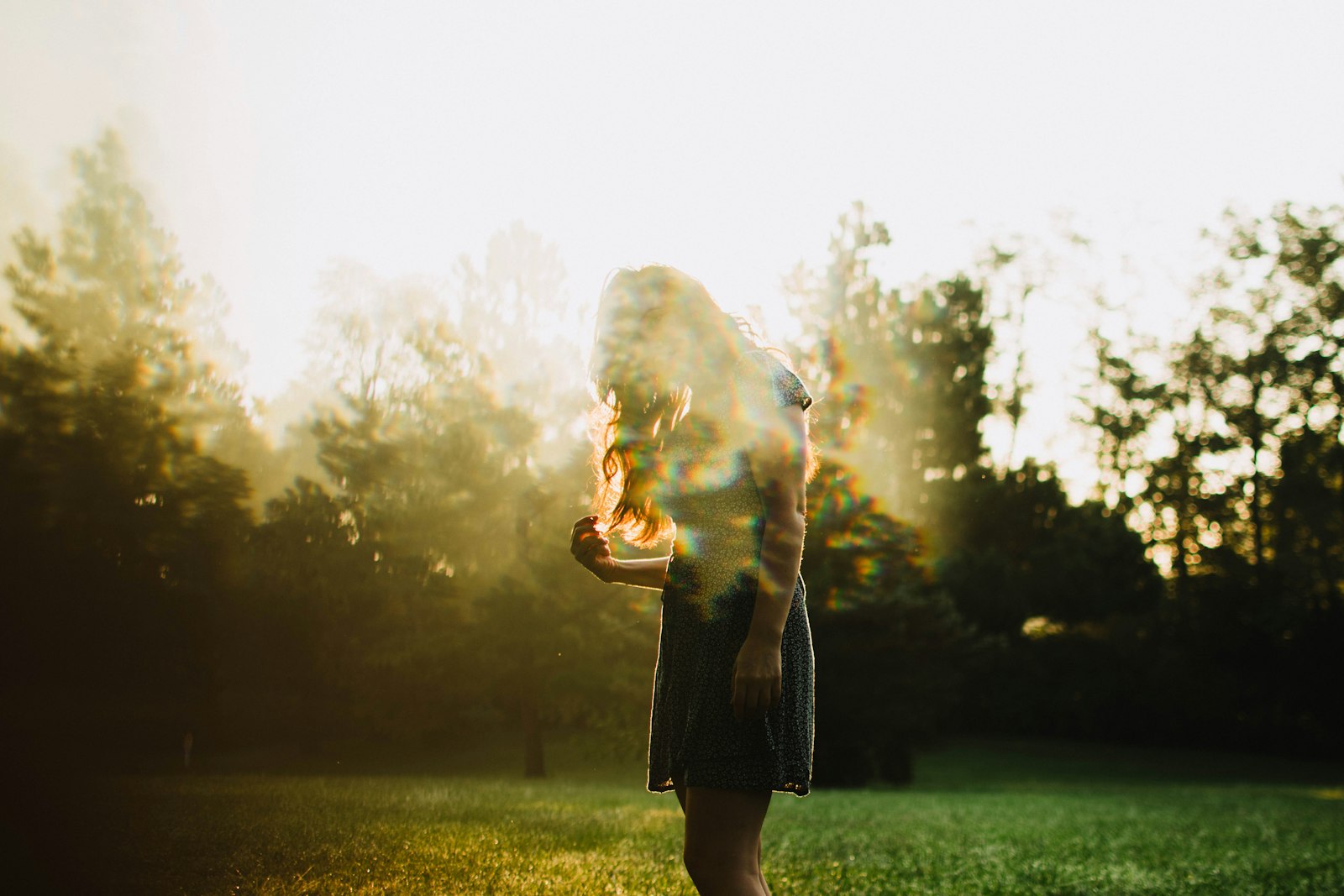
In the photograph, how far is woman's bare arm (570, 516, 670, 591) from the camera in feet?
7.92

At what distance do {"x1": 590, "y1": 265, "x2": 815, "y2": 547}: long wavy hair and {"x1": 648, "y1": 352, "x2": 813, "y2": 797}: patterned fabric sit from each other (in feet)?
0.20

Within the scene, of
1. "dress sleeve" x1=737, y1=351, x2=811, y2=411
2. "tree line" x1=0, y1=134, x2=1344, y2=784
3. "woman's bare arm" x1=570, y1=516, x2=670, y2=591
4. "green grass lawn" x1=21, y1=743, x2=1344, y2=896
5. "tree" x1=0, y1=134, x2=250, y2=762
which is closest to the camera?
"dress sleeve" x1=737, y1=351, x2=811, y2=411

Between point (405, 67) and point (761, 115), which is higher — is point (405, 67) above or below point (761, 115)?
below

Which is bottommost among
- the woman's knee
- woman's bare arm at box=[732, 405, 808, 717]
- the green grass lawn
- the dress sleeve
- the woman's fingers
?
the green grass lawn

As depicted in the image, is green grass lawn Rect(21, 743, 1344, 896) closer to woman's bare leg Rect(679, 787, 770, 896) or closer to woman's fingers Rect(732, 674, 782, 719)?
woman's bare leg Rect(679, 787, 770, 896)

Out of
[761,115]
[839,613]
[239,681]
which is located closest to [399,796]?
[239,681]

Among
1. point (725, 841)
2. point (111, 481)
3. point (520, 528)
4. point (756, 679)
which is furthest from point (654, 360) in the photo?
point (520, 528)

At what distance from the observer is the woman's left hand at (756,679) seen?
191 centimetres

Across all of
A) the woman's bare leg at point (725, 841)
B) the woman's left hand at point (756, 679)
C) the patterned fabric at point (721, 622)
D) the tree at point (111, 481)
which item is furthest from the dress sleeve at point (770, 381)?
the tree at point (111, 481)

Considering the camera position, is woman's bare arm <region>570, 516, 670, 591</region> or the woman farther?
woman's bare arm <region>570, 516, 670, 591</region>

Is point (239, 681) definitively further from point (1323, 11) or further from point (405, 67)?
point (1323, 11)

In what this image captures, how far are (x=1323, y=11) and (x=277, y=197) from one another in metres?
10.9

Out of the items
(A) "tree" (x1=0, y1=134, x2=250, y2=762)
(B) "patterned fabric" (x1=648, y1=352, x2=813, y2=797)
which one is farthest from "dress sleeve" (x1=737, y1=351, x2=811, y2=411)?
(A) "tree" (x1=0, y1=134, x2=250, y2=762)

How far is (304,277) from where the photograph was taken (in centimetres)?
764
